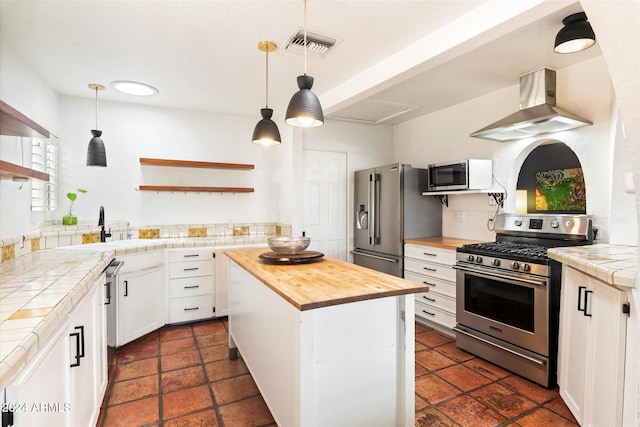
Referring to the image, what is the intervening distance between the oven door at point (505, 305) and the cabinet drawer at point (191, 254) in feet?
8.47

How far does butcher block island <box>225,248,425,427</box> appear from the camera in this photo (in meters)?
1.43

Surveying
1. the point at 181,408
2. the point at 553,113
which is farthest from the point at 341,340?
the point at 553,113

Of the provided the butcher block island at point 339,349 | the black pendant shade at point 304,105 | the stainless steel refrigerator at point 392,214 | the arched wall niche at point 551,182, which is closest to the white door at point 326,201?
the stainless steel refrigerator at point 392,214

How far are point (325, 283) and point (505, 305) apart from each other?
1.78 meters

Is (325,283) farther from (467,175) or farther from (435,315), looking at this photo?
(467,175)

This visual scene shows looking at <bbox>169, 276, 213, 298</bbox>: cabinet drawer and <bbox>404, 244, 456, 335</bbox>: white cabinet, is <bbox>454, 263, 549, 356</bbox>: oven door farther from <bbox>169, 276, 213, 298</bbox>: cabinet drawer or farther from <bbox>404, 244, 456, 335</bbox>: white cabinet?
<bbox>169, 276, 213, 298</bbox>: cabinet drawer

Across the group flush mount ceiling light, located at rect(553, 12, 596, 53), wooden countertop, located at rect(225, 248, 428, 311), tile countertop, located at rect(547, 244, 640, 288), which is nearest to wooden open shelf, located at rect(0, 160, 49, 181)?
wooden countertop, located at rect(225, 248, 428, 311)

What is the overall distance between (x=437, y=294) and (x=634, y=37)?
9.93 ft

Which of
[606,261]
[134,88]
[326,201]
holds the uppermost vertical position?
[134,88]

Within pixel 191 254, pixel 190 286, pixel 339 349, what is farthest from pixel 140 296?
pixel 339 349

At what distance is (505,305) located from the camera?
2.64m

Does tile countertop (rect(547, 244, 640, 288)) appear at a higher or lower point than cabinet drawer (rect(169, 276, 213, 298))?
higher

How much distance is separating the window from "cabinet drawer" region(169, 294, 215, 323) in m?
1.53

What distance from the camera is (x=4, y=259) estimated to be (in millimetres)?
2131
